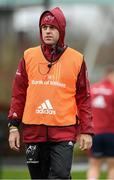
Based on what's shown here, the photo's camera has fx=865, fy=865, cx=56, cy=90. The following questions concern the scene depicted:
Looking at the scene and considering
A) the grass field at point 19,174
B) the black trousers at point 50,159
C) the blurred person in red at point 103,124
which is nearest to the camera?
the black trousers at point 50,159

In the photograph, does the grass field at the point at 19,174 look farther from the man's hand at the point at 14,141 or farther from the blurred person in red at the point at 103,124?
the man's hand at the point at 14,141

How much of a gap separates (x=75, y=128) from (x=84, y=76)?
48 cm

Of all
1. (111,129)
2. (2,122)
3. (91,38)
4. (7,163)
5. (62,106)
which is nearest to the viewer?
(62,106)

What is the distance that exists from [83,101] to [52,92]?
326mm

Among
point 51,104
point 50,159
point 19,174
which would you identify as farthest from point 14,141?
point 19,174

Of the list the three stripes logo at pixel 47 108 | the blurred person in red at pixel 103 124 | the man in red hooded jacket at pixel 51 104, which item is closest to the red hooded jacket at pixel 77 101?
the man in red hooded jacket at pixel 51 104

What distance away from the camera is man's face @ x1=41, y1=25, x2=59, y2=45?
7.81 m

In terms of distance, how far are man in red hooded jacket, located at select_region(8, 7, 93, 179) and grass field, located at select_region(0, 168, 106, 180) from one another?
288 inches

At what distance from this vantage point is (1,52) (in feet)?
60.7

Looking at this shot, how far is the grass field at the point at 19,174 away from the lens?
15.5 meters

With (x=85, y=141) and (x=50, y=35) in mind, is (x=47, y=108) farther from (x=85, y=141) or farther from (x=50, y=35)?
(x=50, y=35)

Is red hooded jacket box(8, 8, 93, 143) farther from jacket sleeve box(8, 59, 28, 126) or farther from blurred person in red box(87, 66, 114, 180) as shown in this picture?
blurred person in red box(87, 66, 114, 180)

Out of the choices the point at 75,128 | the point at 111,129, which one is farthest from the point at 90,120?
the point at 111,129

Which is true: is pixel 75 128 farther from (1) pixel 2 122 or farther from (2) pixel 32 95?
(1) pixel 2 122
